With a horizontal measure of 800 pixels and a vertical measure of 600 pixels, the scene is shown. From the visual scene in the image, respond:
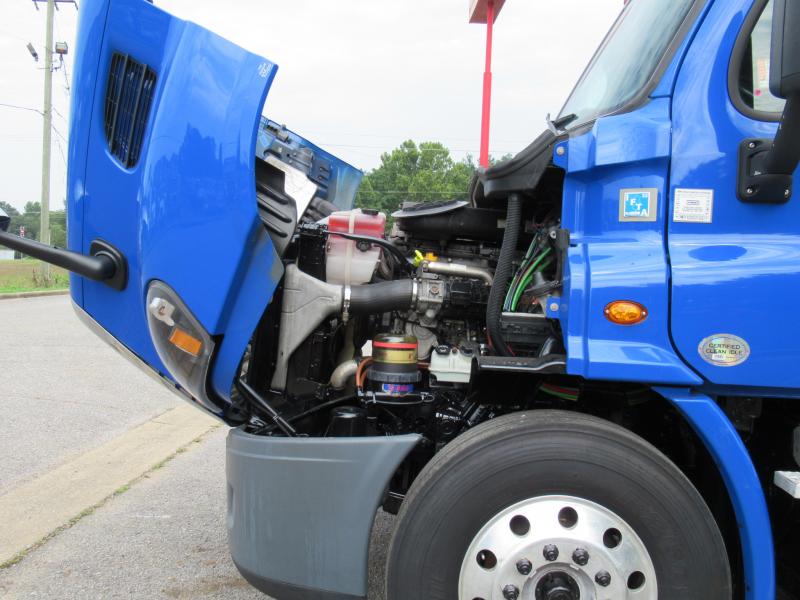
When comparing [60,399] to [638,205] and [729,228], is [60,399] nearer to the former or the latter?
[638,205]

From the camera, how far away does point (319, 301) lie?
259cm

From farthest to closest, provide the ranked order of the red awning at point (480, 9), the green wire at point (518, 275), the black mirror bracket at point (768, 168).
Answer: the red awning at point (480, 9)
the green wire at point (518, 275)
the black mirror bracket at point (768, 168)

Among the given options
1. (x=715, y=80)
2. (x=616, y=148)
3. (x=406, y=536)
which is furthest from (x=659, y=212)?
(x=406, y=536)

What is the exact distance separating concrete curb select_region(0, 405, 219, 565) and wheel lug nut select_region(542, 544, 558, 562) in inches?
109

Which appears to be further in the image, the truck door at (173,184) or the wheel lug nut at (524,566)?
the truck door at (173,184)

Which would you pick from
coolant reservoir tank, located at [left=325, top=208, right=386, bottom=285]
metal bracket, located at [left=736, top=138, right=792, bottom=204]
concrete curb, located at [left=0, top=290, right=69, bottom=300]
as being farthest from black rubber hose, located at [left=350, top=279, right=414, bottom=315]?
concrete curb, located at [left=0, top=290, right=69, bottom=300]

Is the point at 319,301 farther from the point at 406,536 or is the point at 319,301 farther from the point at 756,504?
the point at 756,504

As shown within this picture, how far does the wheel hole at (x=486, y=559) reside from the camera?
7.07 feet

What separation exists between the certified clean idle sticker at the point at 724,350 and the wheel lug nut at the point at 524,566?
85 cm

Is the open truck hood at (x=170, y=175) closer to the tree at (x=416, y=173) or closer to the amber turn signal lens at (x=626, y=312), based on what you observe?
the amber turn signal lens at (x=626, y=312)

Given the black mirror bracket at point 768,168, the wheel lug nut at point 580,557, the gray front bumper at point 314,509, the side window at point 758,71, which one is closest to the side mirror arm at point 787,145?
the black mirror bracket at point 768,168

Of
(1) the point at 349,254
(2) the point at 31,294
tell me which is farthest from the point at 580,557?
(2) the point at 31,294

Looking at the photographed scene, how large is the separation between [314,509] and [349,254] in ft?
3.41

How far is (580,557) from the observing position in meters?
2.08
